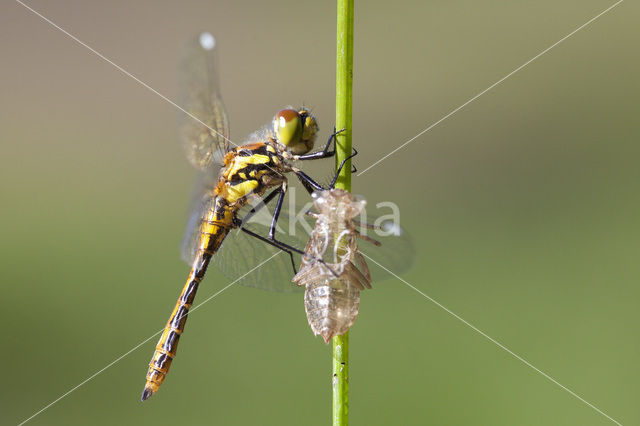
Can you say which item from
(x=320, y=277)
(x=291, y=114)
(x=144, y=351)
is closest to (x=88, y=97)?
(x=144, y=351)

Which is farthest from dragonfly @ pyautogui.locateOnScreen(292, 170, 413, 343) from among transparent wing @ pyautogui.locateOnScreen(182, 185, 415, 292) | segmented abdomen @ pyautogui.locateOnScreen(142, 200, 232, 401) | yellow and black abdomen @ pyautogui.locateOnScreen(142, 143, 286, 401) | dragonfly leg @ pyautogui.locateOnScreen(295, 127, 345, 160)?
segmented abdomen @ pyautogui.locateOnScreen(142, 200, 232, 401)

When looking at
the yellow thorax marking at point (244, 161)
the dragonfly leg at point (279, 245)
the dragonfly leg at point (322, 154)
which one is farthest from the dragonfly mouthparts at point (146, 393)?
the dragonfly leg at point (322, 154)

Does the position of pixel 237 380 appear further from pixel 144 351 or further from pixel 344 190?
pixel 344 190

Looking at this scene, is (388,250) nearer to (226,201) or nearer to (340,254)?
(340,254)

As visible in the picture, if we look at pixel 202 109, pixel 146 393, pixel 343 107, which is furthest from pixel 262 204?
pixel 343 107

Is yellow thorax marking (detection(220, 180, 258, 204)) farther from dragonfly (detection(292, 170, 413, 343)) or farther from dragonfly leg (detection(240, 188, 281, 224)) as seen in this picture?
dragonfly (detection(292, 170, 413, 343))
